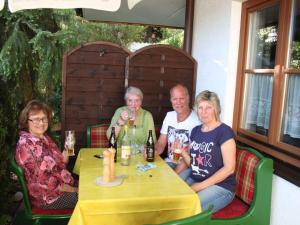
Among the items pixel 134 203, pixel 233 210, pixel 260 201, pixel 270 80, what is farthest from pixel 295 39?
pixel 134 203

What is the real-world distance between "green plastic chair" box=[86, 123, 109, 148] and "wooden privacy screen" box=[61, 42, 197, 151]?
17cm

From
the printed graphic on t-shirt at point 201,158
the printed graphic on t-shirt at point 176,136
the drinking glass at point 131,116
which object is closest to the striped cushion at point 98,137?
the drinking glass at point 131,116

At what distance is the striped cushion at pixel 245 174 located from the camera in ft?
7.63

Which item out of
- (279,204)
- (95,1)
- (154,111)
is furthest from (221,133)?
(154,111)

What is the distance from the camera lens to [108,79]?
3574 mm

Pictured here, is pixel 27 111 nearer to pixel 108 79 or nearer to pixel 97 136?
pixel 97 136

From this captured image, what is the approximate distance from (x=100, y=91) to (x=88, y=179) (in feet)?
5.60

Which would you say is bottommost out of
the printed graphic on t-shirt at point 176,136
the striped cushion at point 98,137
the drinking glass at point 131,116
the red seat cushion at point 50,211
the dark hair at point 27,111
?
the red seat cushion at point 50,211

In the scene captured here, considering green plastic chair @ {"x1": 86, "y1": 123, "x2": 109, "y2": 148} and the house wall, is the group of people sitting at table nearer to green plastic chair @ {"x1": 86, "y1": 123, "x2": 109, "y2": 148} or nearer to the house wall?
the house wall

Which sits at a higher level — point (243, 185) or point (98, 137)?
point (98, 137)

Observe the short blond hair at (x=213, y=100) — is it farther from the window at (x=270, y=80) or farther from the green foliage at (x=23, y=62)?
the green foliage at (x=23, y=62)

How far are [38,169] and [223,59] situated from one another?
6.82 feet

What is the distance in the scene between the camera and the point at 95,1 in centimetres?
203

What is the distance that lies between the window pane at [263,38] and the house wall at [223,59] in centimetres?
16
